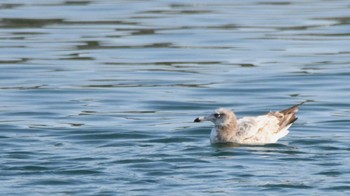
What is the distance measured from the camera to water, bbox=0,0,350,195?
1441 cm

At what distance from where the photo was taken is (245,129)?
Result: 16.9 metres

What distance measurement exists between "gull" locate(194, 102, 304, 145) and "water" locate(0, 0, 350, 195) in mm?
237

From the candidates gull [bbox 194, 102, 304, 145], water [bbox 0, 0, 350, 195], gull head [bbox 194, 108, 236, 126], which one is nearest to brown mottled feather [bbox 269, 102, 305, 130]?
gull [bbox 194, 102, 304, 145]

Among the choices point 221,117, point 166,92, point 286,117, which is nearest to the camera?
point 221,117

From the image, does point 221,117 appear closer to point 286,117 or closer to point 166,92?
point 286,117

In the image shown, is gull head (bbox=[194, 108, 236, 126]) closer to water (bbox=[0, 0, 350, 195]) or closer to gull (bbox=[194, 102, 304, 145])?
gull (bbox=[194, 102, 304, 145])

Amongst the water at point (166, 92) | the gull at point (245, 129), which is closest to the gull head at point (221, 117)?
the gull at point (245, 129)

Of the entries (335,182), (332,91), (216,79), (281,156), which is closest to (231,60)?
(216,79)

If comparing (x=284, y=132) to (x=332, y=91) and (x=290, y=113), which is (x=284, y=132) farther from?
(x=332, y=91)

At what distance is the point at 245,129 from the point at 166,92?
16.0ft

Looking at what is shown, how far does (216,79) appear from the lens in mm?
22750

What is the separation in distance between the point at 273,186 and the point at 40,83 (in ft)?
31.0

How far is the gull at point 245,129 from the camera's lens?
16.8 m

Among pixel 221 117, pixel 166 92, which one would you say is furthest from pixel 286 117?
pixel 166 92
